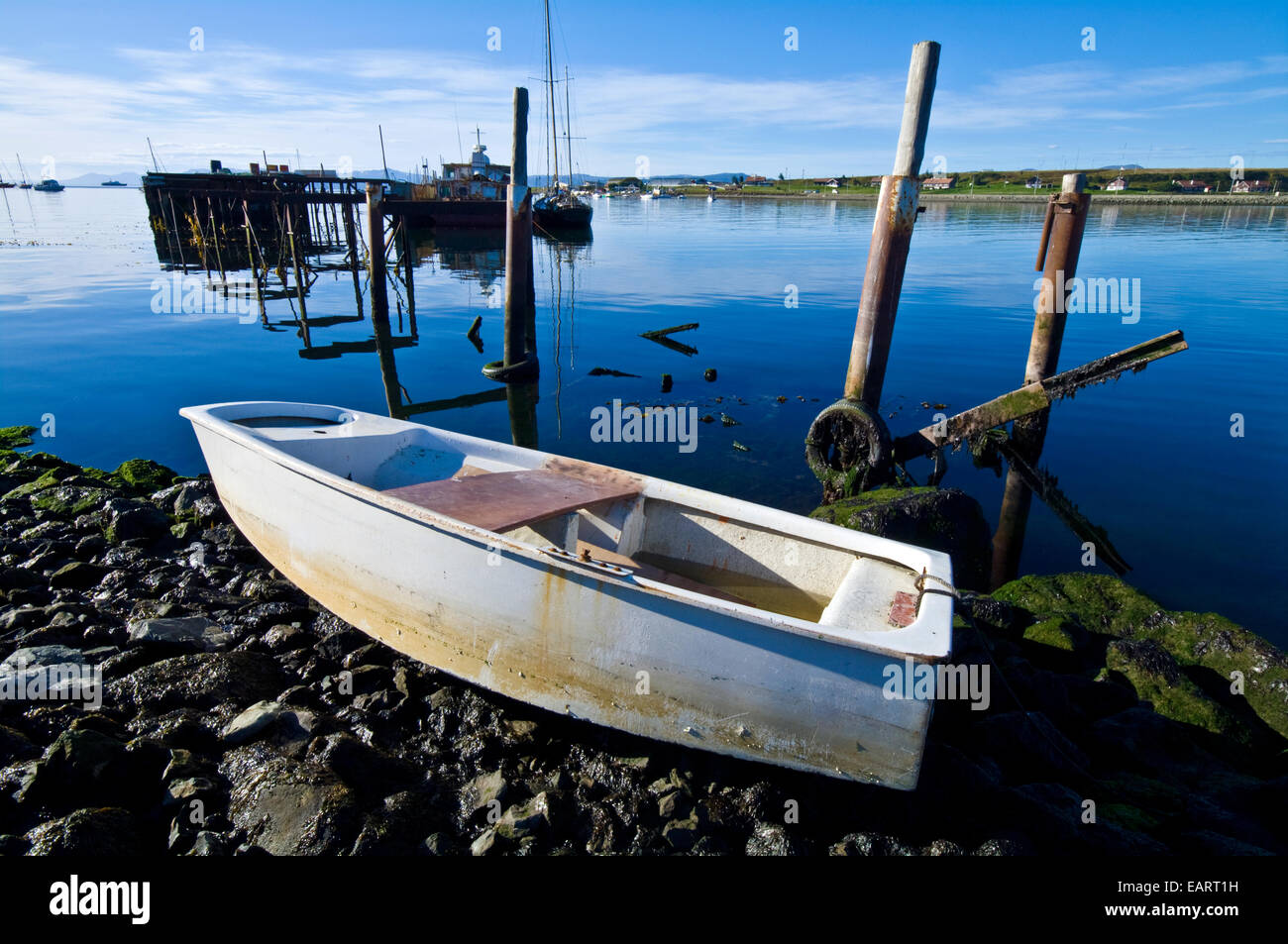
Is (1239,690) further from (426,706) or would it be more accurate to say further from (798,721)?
(426,706)

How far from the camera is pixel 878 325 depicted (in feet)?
27.5

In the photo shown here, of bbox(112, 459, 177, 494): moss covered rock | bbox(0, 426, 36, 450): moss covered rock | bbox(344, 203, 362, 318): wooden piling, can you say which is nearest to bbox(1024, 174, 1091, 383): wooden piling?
bbox(112, 459, 177, 494): moss covered rock

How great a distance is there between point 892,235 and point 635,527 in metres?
4.97

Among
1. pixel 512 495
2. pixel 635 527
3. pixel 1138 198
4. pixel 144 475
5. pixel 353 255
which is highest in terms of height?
pixel 1138 198

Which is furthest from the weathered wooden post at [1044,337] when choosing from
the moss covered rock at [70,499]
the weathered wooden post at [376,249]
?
the weathered wooden post at [376,249]

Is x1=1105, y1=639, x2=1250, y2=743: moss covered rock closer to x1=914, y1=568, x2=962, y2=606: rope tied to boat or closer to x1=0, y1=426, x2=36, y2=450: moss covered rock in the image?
x1=914, y1=568, x2=962, y2=606: rope tied to boat

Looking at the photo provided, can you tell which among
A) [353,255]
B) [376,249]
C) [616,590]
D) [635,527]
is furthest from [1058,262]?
[353,255]

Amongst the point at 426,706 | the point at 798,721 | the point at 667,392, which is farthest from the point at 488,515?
the point at 667,392

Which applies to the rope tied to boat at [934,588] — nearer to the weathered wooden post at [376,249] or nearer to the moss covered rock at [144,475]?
the moss covered rock at [144,475]

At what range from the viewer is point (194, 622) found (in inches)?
217

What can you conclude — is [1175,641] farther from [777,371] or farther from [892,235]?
[777,371]

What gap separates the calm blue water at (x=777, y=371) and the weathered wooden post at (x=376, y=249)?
1.24 meters

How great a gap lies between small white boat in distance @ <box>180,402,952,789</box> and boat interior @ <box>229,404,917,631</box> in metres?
0.02

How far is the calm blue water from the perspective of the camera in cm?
947
